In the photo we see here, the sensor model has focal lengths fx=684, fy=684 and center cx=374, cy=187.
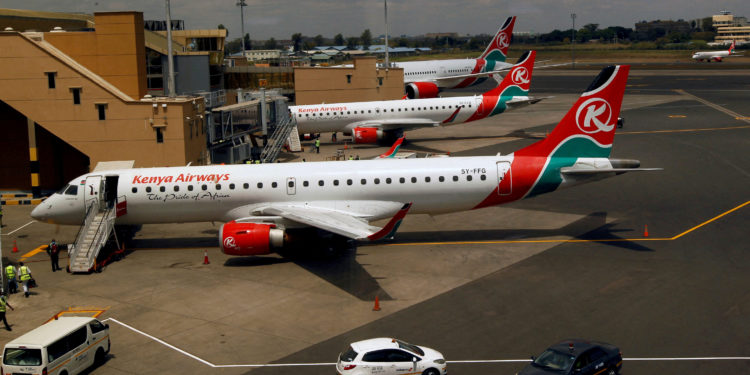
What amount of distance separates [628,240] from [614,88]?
7943 millimetres

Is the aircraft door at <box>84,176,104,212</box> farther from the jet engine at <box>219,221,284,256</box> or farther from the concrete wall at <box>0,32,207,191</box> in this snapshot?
the concrete wall at <box>0,32,207,191</box>

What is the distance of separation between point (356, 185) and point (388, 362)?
52.6 feet

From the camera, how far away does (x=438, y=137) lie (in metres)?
73.8

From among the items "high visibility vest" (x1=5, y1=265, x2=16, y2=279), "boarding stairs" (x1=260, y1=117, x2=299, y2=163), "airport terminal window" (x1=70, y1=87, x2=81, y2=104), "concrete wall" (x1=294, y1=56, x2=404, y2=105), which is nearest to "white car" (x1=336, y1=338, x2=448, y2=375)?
"high visibility vest" (x1=5, y1=265, x2=16, y2=279)

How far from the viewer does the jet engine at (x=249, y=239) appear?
32.0m

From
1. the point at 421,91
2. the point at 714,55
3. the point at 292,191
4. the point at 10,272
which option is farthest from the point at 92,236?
the point at 714,55

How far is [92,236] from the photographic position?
111ft

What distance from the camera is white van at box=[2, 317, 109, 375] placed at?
20406mm

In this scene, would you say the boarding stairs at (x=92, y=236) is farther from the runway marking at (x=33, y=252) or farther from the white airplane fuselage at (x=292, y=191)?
the runway marking at (x=33, y=252)

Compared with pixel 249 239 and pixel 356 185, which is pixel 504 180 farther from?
pixel 249 239

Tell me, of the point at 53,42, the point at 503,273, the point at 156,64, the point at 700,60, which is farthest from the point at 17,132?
the point at 700,60

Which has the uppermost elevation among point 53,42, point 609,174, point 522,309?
point 53,42

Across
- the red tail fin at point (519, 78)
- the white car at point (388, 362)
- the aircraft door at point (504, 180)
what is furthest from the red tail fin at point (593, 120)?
the red tail fin at point (519, 78)

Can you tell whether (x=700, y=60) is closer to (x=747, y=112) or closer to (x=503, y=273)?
(x=747, y=112)
